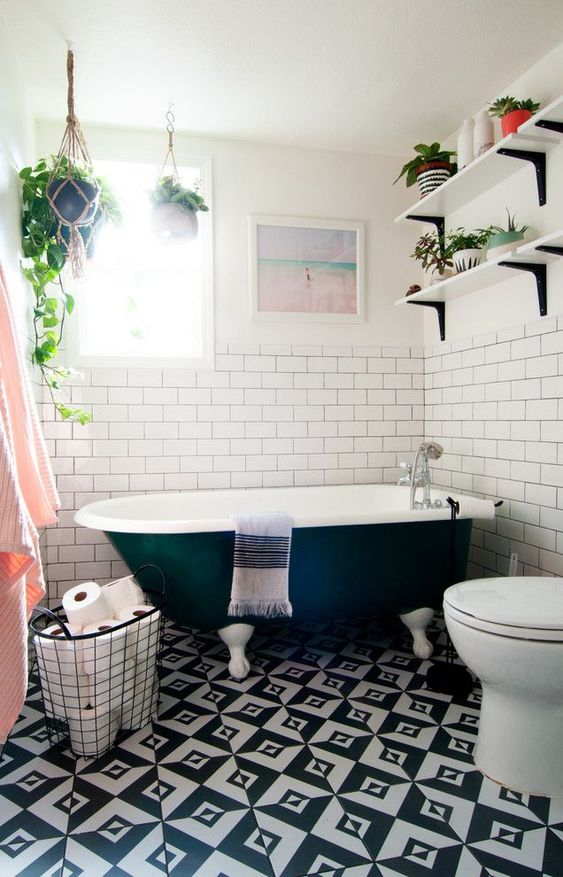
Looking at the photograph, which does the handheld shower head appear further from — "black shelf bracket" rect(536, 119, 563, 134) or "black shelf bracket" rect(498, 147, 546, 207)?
"black shelf bracket" rect(536, 119, 563, 134)

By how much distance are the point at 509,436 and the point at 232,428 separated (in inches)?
58.4

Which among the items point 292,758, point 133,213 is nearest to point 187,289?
point 133,213

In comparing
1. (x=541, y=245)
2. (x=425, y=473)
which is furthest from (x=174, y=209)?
(x=425, y=473)

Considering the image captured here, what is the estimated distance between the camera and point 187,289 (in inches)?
137

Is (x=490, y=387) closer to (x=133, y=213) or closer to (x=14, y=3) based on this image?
(x=133, y=213)

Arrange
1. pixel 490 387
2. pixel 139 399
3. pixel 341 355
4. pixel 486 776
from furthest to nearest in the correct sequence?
pixel 341 355
pixel 139 399
pixel 490 387
pixel 486 776

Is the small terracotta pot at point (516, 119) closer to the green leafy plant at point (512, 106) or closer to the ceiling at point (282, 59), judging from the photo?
the green leafy plant at point (512, 106)

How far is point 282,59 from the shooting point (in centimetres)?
264

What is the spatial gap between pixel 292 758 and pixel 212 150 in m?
3.06

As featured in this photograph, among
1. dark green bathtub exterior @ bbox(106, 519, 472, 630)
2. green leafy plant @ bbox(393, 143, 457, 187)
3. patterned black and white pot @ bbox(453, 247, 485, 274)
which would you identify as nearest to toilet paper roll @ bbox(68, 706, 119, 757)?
dark green bathtub exterior @ bbox(106, 519, 472, 630)

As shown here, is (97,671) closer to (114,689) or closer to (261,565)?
(114,689)

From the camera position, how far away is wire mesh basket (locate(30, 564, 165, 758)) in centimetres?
→ 196

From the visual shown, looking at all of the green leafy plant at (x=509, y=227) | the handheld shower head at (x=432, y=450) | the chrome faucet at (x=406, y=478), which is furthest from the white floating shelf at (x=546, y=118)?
the chrome faucet at (x=406, y=478)

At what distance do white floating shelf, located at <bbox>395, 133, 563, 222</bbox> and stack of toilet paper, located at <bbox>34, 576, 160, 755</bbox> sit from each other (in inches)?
93.0
